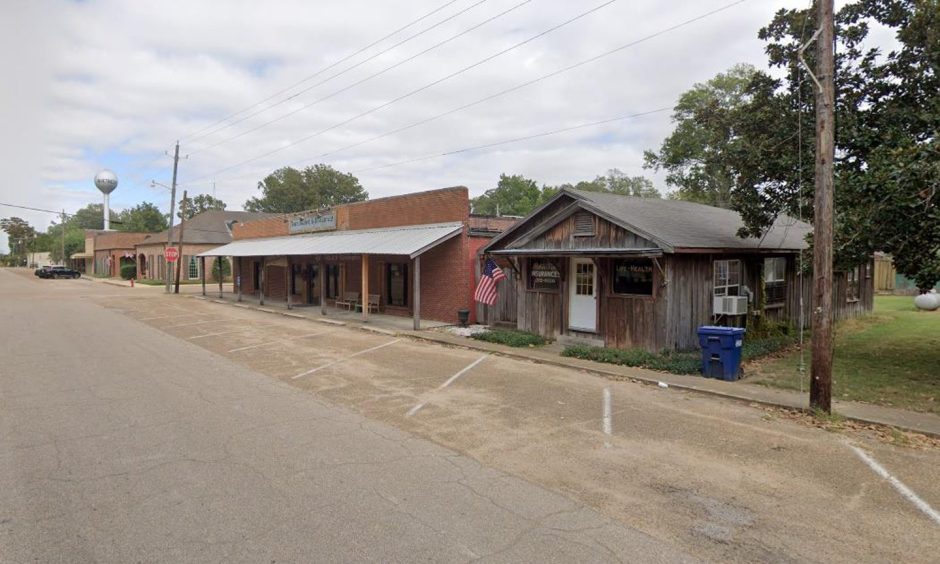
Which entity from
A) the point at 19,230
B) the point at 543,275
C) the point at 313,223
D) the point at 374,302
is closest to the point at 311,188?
the point at 313,223

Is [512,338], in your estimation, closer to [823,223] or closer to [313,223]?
[823,223]

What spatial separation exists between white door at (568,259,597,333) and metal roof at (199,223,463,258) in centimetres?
533

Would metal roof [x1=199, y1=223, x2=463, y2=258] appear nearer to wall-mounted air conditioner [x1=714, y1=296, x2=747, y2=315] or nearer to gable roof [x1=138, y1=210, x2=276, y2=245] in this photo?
wall-mounted air conditioner [x1=714, y1=296, x2=747, y2=315]

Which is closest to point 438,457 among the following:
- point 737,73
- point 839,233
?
point 839,233

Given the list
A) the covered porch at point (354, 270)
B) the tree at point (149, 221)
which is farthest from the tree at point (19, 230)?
the covered porch at point (354, 270)

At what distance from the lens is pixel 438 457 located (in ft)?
19.7

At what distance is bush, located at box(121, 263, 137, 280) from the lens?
57.3 m

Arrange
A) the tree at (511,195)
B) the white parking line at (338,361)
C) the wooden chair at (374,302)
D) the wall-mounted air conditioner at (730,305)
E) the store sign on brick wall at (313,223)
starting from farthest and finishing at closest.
Result: the tree at (511,195) → the store sign on brick wall at (313,223) → the wooden chair at (374,302) → the wall-mounted air conditioner at (730,305) → the white parking line at (338,361)

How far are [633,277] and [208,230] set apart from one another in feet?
166

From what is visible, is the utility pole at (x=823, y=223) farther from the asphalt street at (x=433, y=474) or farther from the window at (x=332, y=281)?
the window at (x=332, y=281)

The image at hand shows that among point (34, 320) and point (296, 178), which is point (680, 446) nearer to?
point (34, 320)

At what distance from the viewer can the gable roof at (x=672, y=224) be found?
41.4ft

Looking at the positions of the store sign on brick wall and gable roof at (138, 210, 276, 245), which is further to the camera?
gable roof at (138, 210, 276, 245)

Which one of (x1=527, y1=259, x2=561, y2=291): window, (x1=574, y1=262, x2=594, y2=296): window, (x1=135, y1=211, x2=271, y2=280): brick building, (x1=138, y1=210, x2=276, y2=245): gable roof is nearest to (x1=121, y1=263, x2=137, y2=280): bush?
(x1=135, y1=211, x2=271, y2=280): brick building
